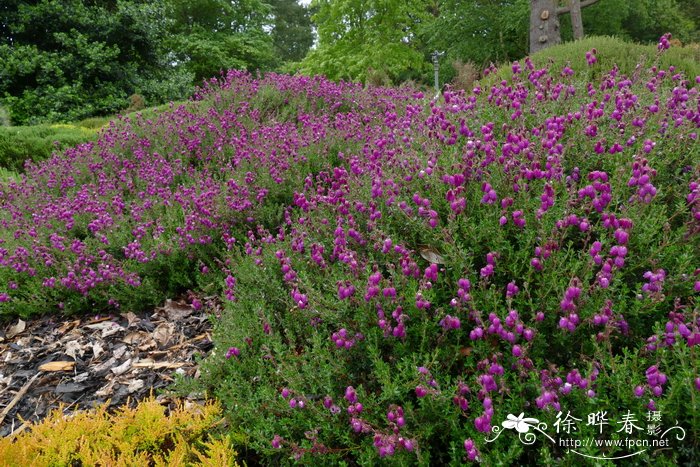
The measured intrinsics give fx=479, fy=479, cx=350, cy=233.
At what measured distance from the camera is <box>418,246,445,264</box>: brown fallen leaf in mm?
2297

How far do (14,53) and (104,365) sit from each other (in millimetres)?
16712

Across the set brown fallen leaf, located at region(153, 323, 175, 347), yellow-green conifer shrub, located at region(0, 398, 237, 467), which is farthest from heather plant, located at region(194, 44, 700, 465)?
brown fallen leaf, located at region(153, 323, 175, 347)

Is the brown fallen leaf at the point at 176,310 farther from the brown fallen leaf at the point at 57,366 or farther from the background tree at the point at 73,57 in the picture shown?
the background tree at the point at 73,57

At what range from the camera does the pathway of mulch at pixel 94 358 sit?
3010 mm

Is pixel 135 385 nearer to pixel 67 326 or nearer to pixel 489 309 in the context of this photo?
pixel 67 326

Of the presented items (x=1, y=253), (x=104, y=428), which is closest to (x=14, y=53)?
(x=1, y=253)

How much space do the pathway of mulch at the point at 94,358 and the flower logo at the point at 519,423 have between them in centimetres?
196

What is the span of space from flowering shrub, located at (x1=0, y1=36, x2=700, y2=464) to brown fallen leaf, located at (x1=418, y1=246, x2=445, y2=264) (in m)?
0.02

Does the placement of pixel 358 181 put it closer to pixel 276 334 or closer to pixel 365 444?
pixel 276 334

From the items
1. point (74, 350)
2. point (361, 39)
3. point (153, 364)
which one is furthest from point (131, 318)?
point (361, 39)

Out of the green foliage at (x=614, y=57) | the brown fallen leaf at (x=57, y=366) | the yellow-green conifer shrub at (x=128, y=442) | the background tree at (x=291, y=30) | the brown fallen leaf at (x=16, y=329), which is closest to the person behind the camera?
the yellow-green conifer shrub at (x=128, y=442)

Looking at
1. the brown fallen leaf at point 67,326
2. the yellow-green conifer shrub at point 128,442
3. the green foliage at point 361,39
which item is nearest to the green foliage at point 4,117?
the green foliage at point 361,39

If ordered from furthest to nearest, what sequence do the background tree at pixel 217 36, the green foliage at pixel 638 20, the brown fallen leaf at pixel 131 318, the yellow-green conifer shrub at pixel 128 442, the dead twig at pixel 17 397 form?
the background tree at pixel 217 36 < the green foliage at pixel 638 20 < the brown fallen leaf at pixel 131 318 < the dead twig at pixel 17 397 < the yellow-green conifer shrub at pixel 128 442

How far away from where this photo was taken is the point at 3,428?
111 inches
